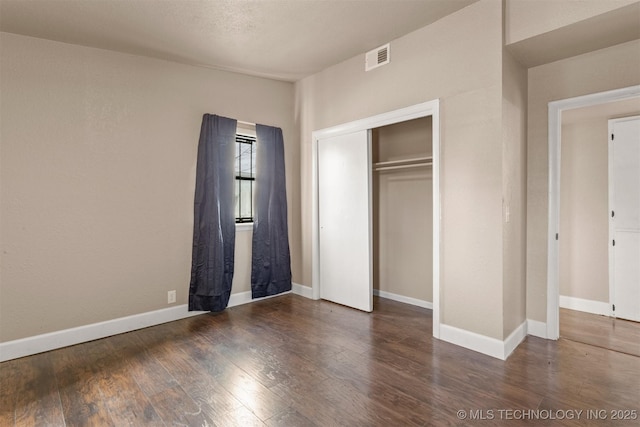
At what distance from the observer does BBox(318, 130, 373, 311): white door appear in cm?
370

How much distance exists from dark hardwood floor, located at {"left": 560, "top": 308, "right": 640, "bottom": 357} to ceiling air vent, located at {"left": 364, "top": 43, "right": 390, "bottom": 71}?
10.4 feet

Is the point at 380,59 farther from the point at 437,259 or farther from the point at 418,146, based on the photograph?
the point at 437,259

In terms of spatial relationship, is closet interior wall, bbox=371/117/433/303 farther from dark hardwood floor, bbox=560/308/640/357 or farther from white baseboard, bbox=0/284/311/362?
white baseboard, bbox=0/284/311/362

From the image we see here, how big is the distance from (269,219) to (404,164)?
182cm

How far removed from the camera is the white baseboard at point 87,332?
2.77m

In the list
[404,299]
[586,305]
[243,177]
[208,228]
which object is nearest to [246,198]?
[243,177]

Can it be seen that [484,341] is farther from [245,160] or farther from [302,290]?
[245,160]

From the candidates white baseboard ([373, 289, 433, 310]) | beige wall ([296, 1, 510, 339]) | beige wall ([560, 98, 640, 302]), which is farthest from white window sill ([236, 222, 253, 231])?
beige wall ([560, 98, 640, 302])

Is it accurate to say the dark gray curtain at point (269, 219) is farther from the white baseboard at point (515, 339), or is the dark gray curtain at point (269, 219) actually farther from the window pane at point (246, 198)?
the white baseboard at point (515, 339)

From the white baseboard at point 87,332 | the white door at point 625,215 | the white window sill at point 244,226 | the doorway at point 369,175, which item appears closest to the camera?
the white baseboard at point 87,332

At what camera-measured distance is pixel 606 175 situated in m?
3.59

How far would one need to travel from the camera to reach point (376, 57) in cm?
342

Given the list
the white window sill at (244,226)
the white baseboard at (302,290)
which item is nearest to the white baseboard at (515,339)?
the white baseboard at (302,290)

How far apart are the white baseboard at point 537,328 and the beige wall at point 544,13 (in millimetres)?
2468
